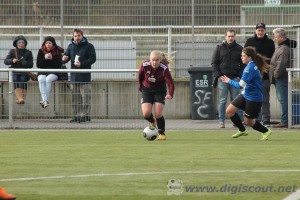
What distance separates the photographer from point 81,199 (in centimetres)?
1104

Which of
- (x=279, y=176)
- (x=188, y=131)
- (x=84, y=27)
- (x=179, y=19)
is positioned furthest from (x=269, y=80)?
(x=279, y=176)

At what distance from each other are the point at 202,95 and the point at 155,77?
4.39 metres

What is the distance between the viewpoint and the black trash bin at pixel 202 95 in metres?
23.3

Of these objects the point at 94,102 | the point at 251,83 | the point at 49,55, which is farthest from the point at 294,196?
the point at 49,55

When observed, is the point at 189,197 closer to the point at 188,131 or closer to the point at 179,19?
the point at 188,131

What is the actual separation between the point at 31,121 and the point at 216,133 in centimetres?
421

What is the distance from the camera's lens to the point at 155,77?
19.1m

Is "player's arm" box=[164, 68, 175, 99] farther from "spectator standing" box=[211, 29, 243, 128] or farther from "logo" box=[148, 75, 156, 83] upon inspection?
"spectator standing" box=[211, 29, 243, 128]

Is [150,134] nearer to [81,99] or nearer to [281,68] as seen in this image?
[81,99]

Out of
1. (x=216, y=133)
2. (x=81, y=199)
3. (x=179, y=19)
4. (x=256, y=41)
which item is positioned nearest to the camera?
(x=81, y=199)

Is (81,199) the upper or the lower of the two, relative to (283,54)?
lower

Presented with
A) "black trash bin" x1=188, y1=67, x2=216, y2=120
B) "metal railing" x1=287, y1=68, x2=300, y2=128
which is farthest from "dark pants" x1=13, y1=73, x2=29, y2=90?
"metal railing" x1=287, y1=68, x2=300, y2=128

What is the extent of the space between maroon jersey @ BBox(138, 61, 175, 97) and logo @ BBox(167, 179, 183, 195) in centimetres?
670

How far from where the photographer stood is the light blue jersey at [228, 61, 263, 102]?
60.6ft
